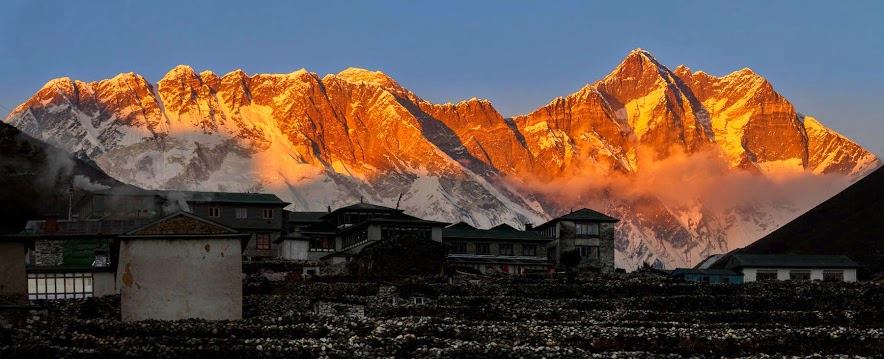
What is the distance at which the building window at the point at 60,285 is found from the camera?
75.1m

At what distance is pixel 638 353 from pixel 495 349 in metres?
5.06

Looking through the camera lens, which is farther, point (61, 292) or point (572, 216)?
point (572, 216)

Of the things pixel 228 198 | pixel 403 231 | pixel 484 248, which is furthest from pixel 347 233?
pixel 228 198

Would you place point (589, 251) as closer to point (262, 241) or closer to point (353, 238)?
point (353, 238)

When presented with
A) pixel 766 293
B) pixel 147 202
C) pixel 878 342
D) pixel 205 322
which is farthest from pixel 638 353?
pixel 147 202

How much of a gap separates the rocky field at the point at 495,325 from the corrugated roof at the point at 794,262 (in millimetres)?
19427

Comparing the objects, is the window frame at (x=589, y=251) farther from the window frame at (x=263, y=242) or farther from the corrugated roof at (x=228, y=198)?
the corrugated roof at (x=228, y=198)

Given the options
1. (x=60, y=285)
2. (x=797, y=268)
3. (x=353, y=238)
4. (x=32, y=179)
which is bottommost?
(x=60, y=285)

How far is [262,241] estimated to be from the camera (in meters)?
122

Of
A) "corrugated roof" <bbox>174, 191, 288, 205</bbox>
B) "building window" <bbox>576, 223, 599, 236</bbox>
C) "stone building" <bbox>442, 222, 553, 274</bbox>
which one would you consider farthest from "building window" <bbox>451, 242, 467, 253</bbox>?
"corrugated roof" <bbox>174, 191, 288, 205</bbox>

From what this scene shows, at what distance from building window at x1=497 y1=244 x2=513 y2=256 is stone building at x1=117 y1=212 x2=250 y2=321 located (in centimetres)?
5436

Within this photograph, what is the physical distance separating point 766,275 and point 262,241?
41.3 m

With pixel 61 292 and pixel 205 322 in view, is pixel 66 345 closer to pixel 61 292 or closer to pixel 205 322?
pixel 205 322

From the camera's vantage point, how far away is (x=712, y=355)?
5238 centimetres
